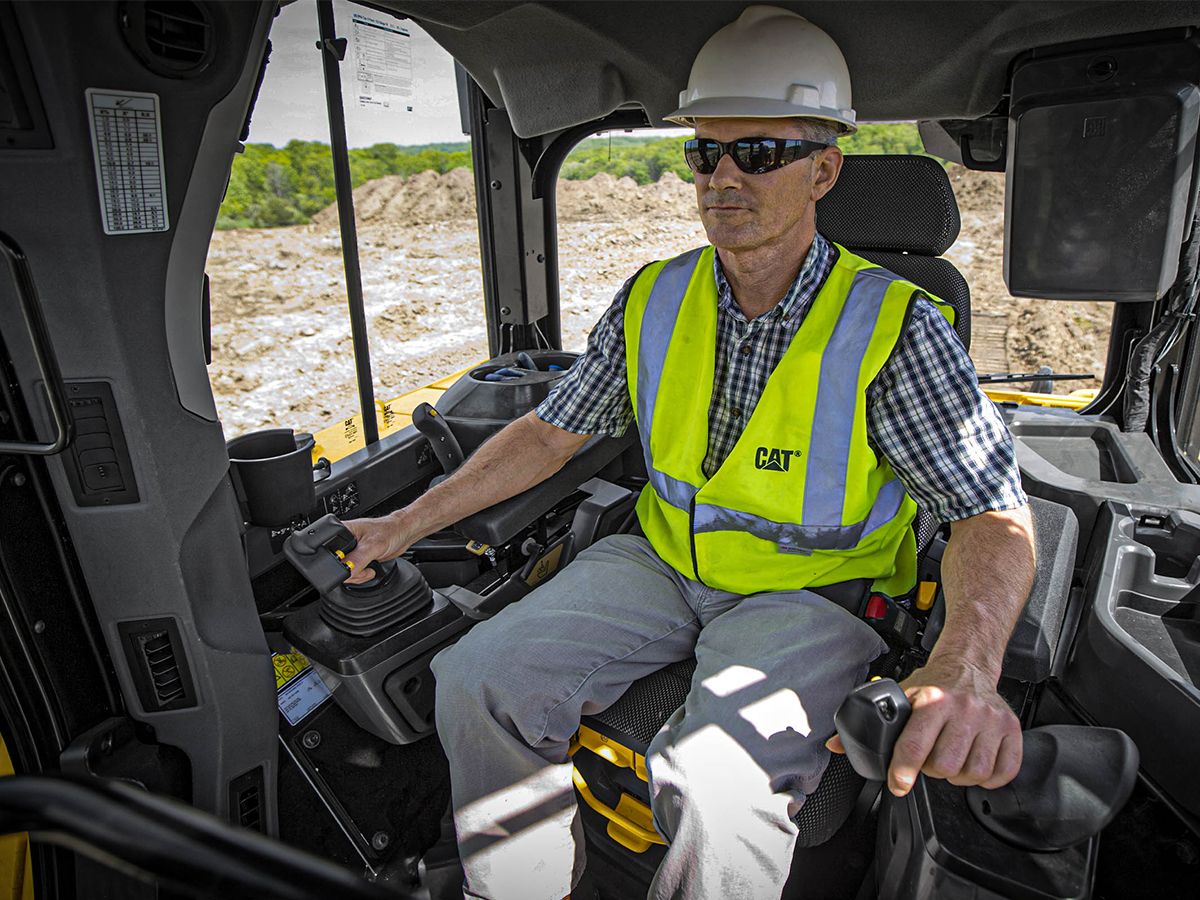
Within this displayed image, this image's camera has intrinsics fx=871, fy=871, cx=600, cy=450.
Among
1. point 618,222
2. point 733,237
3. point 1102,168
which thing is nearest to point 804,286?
point 733,237

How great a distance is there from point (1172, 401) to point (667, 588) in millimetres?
1997

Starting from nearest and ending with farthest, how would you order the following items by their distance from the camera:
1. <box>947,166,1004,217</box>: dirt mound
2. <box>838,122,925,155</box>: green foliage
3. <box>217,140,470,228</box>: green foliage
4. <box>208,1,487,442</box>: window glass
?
<box>217,140,470,228</box>: green foliage < <box>208,1,487,442</box>: window glass < <box>838,122,925,155</box>: green foliage < <box>947,166,1004,217</box>: dirt mound

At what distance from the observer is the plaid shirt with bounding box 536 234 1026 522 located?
173cm

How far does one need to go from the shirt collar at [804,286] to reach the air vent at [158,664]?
4.52ft

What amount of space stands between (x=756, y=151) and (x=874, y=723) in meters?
1.21

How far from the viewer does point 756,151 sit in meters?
1.87

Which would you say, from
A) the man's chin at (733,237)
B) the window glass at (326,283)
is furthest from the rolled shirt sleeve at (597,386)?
the window glass at (326,283)

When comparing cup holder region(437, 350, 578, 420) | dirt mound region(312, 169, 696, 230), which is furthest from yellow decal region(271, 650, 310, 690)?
dirt mound region(312, 169, 696, 230)

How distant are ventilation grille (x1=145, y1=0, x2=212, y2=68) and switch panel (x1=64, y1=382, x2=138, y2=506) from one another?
22.6 inches

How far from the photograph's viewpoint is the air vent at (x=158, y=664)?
1.72 metres

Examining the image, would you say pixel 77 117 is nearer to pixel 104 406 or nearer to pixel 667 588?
pixel 104 406

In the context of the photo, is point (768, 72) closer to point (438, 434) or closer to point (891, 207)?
point (891, 207)

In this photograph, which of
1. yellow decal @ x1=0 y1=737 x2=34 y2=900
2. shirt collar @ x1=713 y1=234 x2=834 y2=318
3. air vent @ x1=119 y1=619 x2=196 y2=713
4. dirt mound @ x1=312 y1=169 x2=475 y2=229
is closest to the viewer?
yellow decal @ x1=0 y1=737 x2=34 y2=900

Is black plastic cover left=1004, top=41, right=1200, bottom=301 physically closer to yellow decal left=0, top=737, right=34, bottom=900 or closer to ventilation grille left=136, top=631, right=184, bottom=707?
ventilation grille left=136, top=631, right=184, bottom=707
